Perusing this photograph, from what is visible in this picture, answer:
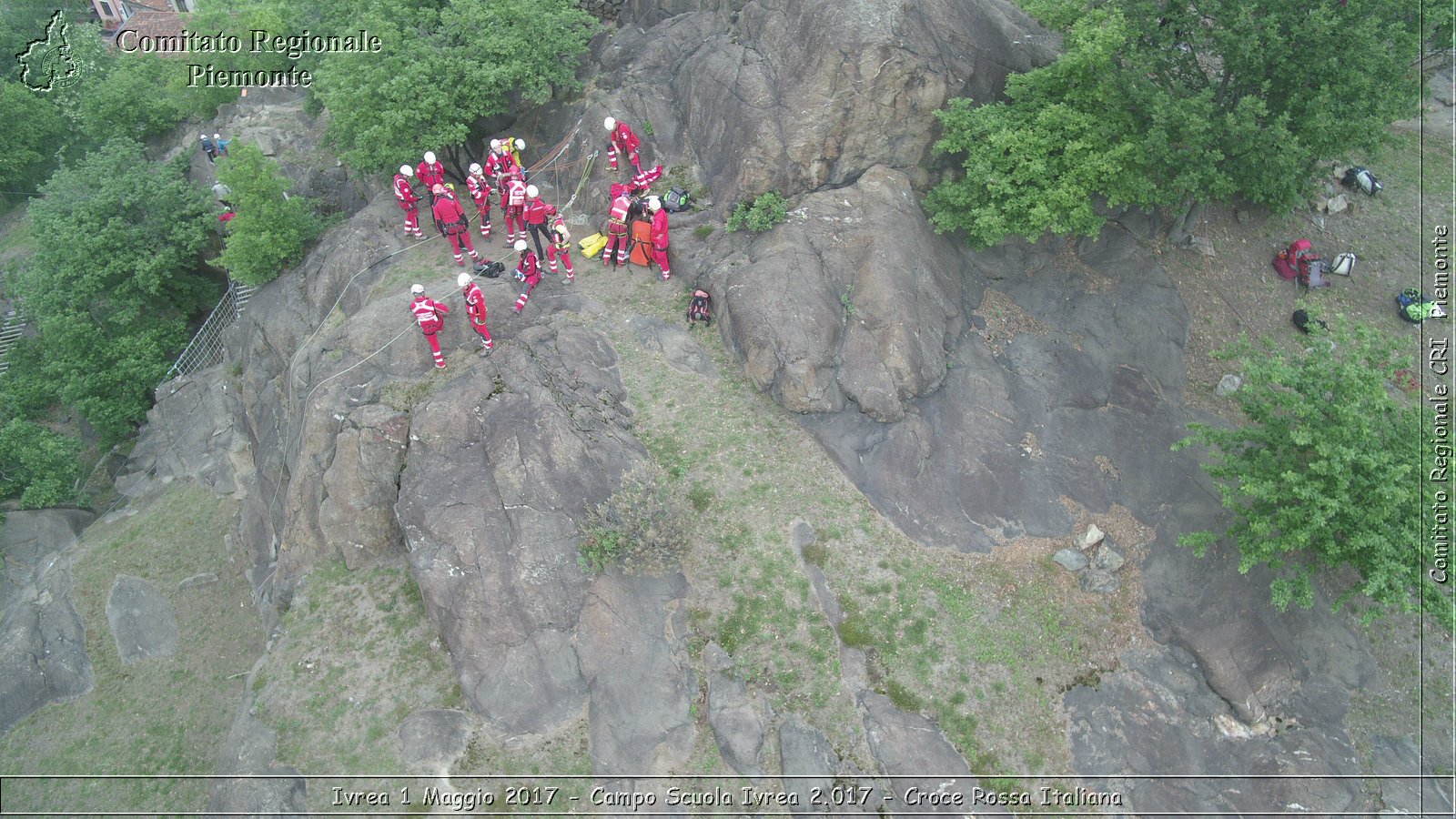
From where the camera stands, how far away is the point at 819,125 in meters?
20.6

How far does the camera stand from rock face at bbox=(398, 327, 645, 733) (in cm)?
1474

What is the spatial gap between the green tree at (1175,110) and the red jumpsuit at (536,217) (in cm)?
969

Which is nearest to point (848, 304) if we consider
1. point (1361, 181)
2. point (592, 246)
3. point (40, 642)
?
point (592, 246)

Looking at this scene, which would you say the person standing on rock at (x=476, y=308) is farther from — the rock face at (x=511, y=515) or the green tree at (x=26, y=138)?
the green tree at (x=26, y=138)

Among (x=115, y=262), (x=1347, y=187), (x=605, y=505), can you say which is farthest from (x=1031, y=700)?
(x=115, y=262)

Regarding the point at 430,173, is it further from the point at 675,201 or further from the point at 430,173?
the point at 675,201

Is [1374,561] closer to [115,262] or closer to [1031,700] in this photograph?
[1031,700]

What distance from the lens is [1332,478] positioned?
13.5 m

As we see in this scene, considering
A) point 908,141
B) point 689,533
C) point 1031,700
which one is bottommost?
point 1031,700

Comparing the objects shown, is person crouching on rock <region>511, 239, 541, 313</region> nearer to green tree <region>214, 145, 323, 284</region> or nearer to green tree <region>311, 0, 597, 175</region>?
green tree <region>311, 0, 597, 175</region>

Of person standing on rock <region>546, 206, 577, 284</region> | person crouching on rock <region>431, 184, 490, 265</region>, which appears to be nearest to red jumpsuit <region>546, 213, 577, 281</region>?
person standing on rock <region>546, 206, 577, 284</region>

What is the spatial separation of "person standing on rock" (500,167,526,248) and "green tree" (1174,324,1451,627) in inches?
645

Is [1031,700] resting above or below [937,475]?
below

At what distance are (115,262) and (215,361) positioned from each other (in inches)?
190
